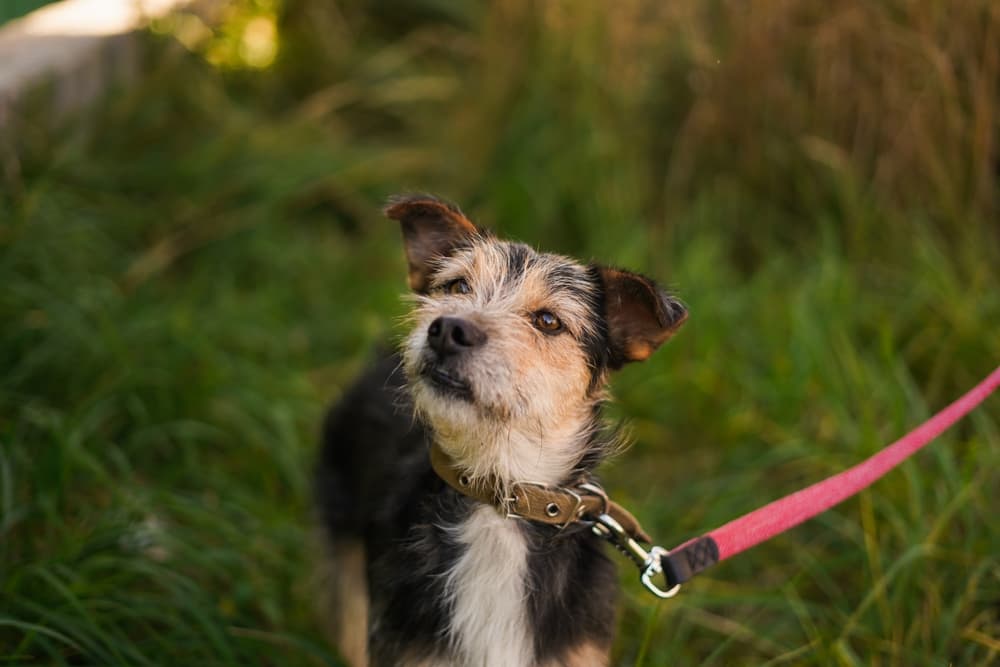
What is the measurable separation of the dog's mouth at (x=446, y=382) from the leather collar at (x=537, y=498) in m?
0.27

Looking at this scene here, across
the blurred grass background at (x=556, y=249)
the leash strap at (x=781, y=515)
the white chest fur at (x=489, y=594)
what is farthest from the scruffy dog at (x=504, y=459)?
the blurred grass background at (x=556, y=249)

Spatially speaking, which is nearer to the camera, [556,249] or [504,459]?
[504,459]

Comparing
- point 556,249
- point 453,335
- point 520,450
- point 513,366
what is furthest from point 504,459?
point 556,249

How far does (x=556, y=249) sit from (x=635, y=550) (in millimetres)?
3531

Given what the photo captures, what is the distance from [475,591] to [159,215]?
139 inches

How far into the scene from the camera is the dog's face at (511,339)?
2420 mm

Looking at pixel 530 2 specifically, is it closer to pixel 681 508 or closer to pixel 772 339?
pixel 772 339

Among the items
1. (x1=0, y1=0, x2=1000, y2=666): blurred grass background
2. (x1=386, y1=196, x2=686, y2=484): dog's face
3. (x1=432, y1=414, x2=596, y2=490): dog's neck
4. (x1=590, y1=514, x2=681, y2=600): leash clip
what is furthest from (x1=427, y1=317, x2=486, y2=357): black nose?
(x1=0, y1=0, x2=1000, y2=666): blurred grass background

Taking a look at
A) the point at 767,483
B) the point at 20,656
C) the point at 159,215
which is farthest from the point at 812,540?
the point at 159,215

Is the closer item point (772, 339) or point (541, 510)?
point (541, 510)

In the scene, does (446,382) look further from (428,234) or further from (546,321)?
(428,234)

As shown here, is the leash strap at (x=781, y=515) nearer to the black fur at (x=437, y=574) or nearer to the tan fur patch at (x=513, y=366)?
the black fur at (x=437, y=574)

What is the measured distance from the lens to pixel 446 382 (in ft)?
7.97

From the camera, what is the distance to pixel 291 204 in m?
6.11
